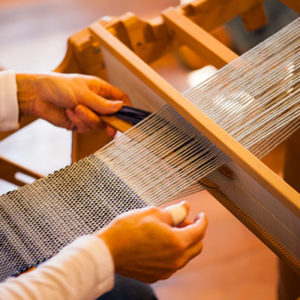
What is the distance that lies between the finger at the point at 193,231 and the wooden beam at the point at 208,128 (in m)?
0.13

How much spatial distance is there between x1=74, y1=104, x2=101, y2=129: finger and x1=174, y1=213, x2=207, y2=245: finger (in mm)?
405

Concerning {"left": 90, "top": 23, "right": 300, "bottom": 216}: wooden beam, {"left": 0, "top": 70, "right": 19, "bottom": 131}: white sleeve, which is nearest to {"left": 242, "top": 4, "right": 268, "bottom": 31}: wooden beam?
{"left": 90, "top": 23, "right": 300, "bottom": 216}: wooden beam

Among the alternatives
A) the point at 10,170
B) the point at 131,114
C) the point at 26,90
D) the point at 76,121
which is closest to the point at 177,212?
the point at 131,114

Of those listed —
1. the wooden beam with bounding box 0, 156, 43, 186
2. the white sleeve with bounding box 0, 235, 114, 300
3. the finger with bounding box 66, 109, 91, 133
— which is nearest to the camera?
the white sleeve with bounding box 0, 235, 114, 300

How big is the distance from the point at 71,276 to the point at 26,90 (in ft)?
1.88

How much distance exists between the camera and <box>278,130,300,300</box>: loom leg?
1.04m

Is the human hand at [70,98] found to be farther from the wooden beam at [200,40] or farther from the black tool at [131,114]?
the wooden beam at [200,40]

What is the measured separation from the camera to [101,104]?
108 cm

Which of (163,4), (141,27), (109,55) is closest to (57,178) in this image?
(109,55)

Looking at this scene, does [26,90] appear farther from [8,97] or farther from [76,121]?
[76,121]

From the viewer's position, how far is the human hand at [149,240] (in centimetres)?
79

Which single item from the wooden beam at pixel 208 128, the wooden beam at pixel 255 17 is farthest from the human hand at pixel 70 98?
the wooden beam at pixel 255 17

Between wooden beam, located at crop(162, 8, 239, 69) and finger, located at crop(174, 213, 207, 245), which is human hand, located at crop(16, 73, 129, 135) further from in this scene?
finger, located at crop(174, 213, 207, 245)

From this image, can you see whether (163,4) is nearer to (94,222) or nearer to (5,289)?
(94,222)
